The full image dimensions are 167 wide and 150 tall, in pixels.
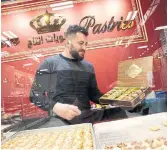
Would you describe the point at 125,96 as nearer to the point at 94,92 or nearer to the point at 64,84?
the point at 94,92

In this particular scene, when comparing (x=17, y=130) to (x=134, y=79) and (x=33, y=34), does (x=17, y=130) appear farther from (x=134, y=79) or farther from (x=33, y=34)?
(x=134, y=79)

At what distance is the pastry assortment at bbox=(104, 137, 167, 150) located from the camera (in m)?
1.67

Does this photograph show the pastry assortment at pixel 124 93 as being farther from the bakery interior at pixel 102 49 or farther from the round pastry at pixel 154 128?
the round pastry at pixel 154 128

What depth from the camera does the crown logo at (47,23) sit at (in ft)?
7.62

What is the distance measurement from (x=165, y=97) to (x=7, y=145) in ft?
5.27

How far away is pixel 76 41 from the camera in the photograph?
2.33 metres

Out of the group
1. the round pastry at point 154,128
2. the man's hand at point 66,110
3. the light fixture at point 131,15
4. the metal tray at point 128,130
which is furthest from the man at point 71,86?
the light fixture at point 131,15

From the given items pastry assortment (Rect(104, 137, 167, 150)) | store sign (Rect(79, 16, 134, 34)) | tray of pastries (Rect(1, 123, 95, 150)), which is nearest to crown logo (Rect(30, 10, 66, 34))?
store sign (Rect(79, 16, 134, 34))

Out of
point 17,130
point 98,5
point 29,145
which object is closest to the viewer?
point 29,145

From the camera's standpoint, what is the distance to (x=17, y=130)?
2.24m

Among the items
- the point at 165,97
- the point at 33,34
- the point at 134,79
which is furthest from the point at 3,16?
the point at 165,97

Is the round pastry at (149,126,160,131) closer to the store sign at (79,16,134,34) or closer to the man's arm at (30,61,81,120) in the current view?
the man's arm at (30,61,81,120)

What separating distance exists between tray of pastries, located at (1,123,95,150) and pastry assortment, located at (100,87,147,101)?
361 millimetres

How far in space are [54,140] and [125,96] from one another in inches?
31.7
